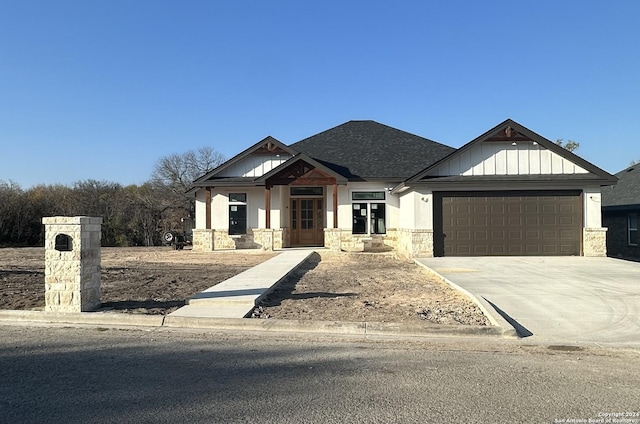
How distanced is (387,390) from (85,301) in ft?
20.1

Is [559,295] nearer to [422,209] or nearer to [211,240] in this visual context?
[422,209]

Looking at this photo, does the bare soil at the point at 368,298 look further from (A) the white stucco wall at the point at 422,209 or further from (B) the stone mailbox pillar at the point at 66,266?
(A) the white stucco wall at the point at 422,209

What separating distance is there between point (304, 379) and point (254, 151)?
20101 millimetres

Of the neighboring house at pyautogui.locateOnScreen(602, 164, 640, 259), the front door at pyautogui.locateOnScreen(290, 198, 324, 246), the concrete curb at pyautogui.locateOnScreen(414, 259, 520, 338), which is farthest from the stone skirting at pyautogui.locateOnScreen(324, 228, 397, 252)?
the neighboring house at pyautogui.locateOnScreen(602, 164, 640, 259)

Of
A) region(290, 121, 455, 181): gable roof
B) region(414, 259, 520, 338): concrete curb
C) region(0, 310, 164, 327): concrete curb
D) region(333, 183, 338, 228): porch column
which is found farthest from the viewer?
region(290, 121, 455, 181): gable roof

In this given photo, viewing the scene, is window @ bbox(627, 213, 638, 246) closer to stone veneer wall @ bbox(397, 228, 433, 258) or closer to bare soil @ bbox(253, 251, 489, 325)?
stone veneer wall @ bbox(397, 228, 433, 258)

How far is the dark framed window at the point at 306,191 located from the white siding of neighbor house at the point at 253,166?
73.2 inches

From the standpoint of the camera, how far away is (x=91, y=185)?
37.8 meters

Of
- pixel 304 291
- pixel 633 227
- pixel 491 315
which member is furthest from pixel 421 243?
pixel 633 227

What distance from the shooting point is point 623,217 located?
24.3 m

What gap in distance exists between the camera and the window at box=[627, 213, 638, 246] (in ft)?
75.4

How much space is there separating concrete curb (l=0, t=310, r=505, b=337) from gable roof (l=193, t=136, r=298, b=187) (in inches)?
630

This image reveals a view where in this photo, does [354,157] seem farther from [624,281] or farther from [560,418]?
[560,418]

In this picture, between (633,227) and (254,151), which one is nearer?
(633,227)
